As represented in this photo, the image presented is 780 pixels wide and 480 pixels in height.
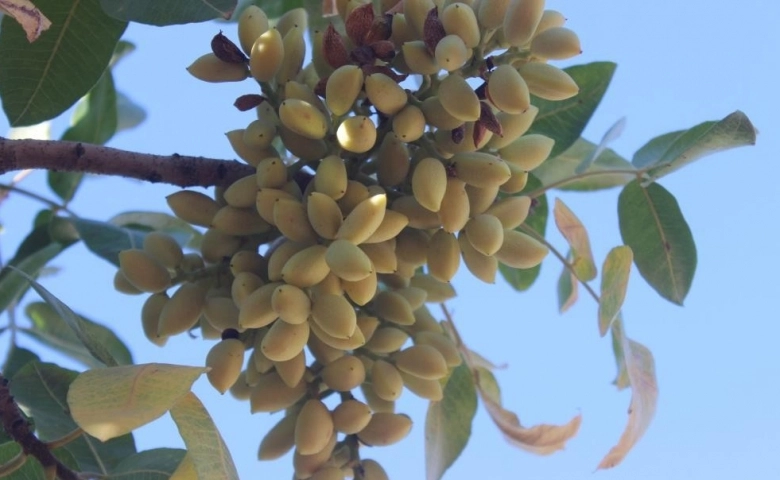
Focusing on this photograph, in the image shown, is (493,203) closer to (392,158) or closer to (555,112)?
(392,158)

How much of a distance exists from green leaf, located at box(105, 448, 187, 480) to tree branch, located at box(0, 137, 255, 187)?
312 mm

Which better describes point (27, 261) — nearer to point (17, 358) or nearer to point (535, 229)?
point (17, 358)

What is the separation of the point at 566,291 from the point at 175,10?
31.6 inches

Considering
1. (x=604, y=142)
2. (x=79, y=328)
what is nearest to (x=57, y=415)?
(x=79, y=328)

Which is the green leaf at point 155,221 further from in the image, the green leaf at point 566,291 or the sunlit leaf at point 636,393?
the sunlit leaf at point 636,393

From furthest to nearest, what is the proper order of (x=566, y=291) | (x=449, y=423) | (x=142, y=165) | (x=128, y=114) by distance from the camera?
(x=128, y=114)
(x=566, y=291)
(x=449, y=423)
(x=142, y=165)

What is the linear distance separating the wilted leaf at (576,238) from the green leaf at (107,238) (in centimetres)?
60

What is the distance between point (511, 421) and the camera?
137cm

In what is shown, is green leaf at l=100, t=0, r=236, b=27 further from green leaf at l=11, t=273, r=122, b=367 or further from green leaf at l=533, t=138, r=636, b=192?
green leaf at l=533, t=138, r=636, b=192

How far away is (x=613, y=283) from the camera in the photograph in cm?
119

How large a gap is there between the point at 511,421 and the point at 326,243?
1.52 ft

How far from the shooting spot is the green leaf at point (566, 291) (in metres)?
1.56

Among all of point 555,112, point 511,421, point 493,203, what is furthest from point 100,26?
point 511,421

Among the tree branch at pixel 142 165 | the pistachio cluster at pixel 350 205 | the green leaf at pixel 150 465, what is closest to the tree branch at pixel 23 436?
the green leaf at pixel 150 465
